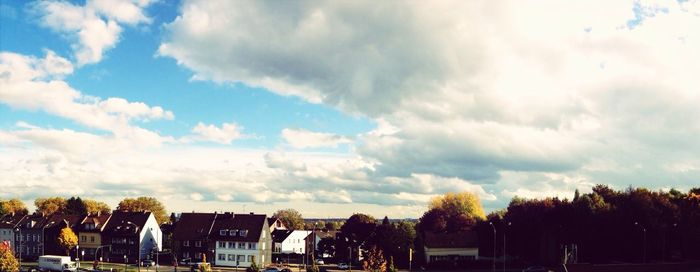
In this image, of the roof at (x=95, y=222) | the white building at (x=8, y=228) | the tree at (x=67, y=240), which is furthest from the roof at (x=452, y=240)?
the white building at (x=8, y=228)

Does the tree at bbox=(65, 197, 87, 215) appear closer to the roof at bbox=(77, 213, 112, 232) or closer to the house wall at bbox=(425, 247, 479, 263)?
the roof at bbox=(77, 213, 112, 232)

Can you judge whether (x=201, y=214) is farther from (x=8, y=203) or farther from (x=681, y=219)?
(x=8, y=203)

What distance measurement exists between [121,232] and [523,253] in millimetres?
79998

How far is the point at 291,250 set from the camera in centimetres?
12619

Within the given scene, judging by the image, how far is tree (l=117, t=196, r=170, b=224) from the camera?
166675 millimetres

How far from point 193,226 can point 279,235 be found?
59.7 feet

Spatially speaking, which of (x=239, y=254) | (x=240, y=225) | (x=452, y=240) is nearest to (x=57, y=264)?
(x=239, y=254)

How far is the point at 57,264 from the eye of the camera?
102 metres

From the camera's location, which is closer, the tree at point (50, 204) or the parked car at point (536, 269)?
the parked car at point (536, 269)

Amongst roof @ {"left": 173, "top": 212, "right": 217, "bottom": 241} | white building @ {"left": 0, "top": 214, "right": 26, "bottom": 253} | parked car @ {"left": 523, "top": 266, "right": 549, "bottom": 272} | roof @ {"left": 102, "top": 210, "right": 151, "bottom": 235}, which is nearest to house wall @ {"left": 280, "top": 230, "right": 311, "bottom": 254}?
roof @ {"left": 173, "top": 212, "right": 217, "bottom": 241}

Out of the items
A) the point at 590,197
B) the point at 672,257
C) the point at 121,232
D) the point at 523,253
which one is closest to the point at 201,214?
the point at 121,232

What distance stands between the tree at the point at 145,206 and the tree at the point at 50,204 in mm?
18778

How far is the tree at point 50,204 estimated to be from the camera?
175 meters

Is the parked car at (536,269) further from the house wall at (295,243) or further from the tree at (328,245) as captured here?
the house wall at (295,243)
